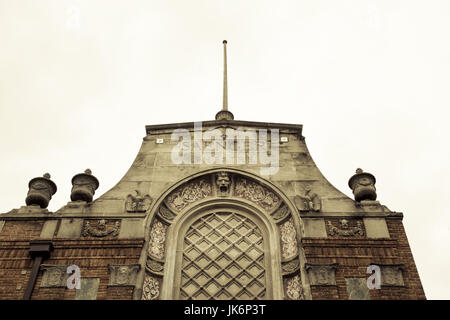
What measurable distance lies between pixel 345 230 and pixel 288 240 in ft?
3.99

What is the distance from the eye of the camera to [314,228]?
1081cm

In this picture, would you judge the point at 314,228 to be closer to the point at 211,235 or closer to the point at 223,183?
the point at 211,235

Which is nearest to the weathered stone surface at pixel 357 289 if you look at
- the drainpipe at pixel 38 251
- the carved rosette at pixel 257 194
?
the carved rosette at pixel 257 194

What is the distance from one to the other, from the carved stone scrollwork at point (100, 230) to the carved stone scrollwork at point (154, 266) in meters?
0.92

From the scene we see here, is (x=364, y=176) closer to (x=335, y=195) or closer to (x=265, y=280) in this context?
(x=335, y=195)

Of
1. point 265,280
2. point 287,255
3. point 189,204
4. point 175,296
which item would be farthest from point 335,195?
point 175,296

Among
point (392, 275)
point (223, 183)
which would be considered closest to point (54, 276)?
point (223, 183)

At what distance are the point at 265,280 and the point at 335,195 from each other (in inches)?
101

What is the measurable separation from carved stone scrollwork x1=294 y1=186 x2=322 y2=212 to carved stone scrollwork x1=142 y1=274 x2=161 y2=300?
342cm

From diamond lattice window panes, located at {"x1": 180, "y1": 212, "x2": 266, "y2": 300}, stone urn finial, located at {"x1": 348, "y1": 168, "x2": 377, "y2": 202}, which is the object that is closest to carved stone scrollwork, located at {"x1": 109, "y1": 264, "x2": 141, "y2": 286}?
diamond lattice window panes, located at {"x1": 180, "y1": 212, "x2": 266, "y2": 300}

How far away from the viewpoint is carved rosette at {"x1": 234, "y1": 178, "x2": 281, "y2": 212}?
38.7 ft

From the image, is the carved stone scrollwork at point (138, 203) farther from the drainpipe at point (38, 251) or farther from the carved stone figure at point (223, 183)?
the drainpipe at point (38, 251)

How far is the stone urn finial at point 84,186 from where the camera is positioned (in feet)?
38.0
